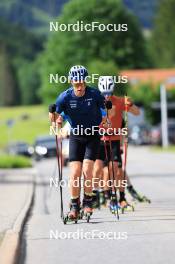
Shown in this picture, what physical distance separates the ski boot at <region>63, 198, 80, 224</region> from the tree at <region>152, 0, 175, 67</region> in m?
119

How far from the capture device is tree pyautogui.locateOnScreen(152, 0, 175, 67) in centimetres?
13212

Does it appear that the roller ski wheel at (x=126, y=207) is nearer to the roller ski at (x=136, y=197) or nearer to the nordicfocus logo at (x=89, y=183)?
the nordicfocus logo at (x=89, y=183)

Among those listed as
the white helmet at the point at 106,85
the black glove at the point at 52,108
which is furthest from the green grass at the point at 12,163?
the black glove at the point at 52,108

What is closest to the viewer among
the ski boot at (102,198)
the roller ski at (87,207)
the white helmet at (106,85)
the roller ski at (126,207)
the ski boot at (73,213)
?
the ski boot at (73,213)

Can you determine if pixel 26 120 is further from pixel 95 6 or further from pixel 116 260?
pixel 116 260

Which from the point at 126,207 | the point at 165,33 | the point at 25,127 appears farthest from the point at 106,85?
the point at 165,33

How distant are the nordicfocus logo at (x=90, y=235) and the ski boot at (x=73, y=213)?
98 centimetres

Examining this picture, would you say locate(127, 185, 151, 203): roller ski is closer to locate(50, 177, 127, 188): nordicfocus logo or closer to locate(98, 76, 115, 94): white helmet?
locate(50, 177, 127, 188): nordicfocus logo

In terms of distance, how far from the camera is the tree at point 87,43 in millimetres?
88188

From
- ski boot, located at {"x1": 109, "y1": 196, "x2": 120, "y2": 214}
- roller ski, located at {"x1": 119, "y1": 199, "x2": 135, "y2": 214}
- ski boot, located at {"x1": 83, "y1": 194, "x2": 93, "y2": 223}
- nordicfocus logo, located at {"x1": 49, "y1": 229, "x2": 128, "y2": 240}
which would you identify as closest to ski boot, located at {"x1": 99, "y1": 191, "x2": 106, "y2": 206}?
roller ski, located at {"x1": 119, "y1": 199, "x2": 135, "y2": 214}

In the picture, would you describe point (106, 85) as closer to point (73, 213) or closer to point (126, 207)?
point (126, 207)

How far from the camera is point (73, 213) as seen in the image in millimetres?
12789

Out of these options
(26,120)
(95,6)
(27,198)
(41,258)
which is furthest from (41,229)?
(26,120)

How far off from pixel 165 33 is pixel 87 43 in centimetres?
4711
